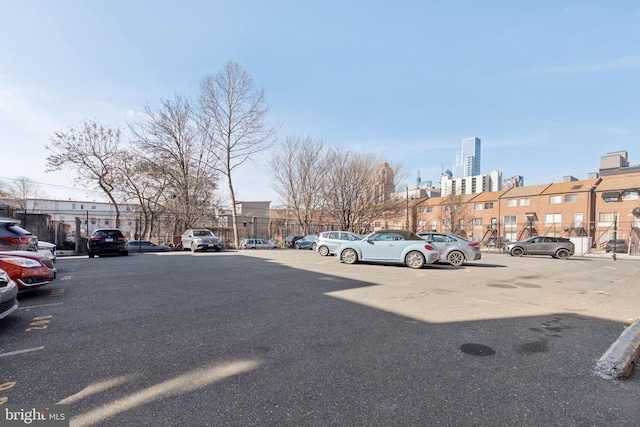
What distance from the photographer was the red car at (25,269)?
5.62m

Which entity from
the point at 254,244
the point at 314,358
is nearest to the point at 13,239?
the point at 314,358

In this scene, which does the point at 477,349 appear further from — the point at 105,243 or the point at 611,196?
the point at 611,196

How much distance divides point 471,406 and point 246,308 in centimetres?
387

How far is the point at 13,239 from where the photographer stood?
7.73 meters

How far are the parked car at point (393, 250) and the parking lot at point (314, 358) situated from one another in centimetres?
Answer: 477

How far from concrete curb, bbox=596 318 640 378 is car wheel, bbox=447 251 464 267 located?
9.24 m

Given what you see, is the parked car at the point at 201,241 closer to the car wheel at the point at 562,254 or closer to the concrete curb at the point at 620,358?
the concrete curb at the point at 620,358

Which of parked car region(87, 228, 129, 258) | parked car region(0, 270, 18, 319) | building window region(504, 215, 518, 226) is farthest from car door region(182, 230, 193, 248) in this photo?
building window region(504, 215, 518, 226)

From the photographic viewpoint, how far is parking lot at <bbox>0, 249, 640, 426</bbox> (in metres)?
2.40

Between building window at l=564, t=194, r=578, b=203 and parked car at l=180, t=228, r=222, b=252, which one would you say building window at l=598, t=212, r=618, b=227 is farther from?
parked car at l=180, t=228, r=222, b=252

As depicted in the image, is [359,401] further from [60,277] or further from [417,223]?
[417,223]

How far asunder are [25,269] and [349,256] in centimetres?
981

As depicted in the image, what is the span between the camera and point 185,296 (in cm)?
633

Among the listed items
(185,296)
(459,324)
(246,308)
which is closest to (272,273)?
(185,296)
